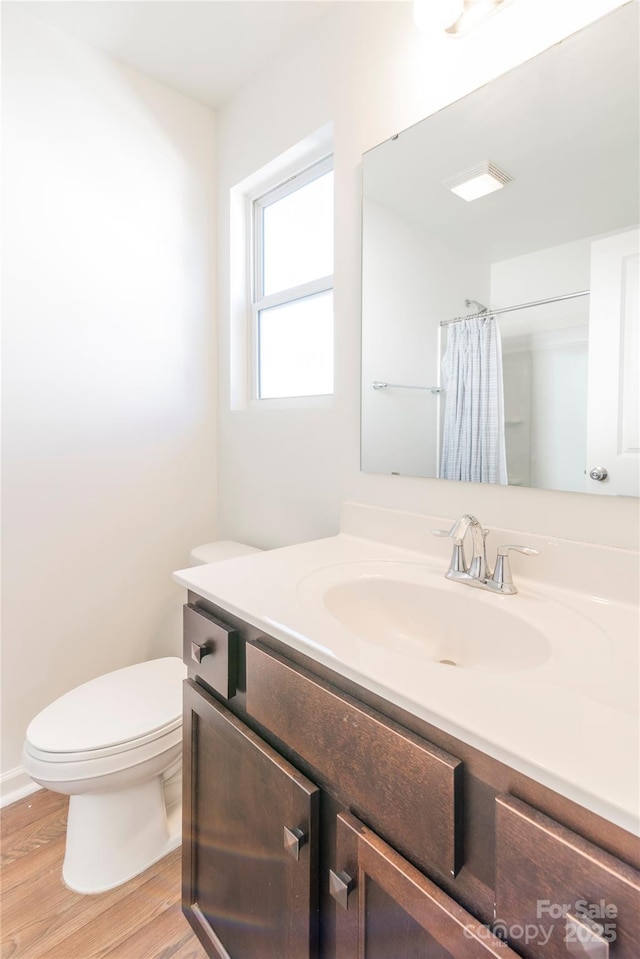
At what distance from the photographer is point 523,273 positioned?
986 millimetres

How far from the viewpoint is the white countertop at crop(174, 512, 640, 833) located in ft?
1.41

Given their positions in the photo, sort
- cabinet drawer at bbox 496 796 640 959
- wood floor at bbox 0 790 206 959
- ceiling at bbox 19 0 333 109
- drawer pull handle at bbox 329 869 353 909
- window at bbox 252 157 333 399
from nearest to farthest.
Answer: cabinet drawer at bbox 496 796 640 959 < drawer pull handle at bbox 329 869 353 909 < wood floor at bbox 0 790 206 959 < ceiling at bbox 19 0 333 109 < window at bbox 252 157 333 399

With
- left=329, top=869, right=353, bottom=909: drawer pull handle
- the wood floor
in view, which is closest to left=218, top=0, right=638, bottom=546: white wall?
left=329, top=869, right=353, bottom=909: drawer pull handle

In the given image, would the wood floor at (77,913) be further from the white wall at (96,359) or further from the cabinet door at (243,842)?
the white wall at (96,359)

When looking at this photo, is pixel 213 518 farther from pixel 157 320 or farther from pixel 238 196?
pixel 238 196

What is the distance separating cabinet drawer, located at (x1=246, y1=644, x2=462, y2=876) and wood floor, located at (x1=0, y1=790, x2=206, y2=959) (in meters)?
0.83

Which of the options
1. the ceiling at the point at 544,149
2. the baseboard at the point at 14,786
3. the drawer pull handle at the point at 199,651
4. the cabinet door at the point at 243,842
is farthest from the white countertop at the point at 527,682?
the baseboard at the point at 14,786

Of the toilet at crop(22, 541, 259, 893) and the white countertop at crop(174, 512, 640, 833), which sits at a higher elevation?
the white countertop at crop(174, 512, 640, 833)

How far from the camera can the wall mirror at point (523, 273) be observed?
0.85 metres

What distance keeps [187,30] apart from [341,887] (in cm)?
223

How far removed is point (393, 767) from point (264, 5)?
1985 millimetres

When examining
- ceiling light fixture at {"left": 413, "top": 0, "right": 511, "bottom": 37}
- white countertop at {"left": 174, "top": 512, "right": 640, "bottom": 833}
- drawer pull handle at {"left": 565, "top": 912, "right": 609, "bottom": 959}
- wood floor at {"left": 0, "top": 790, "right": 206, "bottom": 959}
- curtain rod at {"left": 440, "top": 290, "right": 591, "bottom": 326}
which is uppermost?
ceiling light fixture at {"left": 413, "top": 0, "right": 511, "bottom": 37}

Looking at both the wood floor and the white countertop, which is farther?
the wood floor

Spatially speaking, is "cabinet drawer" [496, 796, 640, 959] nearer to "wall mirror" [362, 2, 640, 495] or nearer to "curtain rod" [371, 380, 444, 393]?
"wall mirror" [362, 2, 640, 495]
